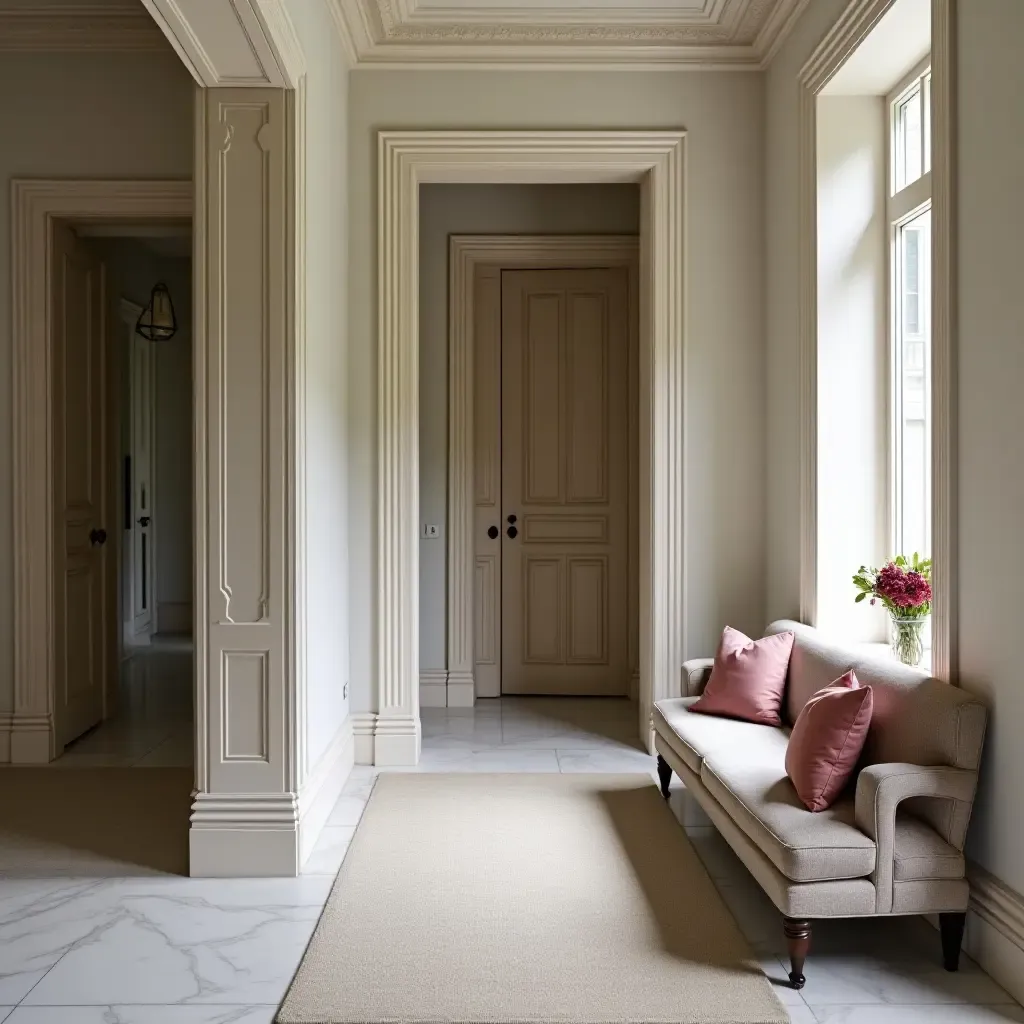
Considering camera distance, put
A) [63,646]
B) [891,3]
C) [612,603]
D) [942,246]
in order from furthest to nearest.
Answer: [612,603], [63,646], [891,3], [942,246]

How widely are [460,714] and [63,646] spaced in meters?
2.07

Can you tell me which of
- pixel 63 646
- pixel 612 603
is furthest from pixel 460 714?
pixel 63 646

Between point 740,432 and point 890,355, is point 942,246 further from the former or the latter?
point 740,432

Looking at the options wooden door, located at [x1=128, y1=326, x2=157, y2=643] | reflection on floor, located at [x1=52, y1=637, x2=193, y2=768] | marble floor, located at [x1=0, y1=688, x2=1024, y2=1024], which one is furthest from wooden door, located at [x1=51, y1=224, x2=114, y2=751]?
wooden door, located at [x1=128, y1=326, x2=157, y2=643]

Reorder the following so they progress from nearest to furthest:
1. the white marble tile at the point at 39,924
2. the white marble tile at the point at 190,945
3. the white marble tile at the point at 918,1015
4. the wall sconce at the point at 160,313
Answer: the white marble tile at the point at 918,1015 → the white marble tile at the point at 190,945 → the white marble tile at the point at 39,924 → the wall sconce at the point at 160,313

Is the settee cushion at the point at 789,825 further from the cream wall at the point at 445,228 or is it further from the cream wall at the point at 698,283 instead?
the cream wall at the point at 445,228

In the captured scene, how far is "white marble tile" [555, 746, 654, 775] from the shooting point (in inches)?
163

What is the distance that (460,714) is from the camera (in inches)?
206

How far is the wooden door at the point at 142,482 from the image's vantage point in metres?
A: 7.39

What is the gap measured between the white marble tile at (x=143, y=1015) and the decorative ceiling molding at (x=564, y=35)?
3606 millimetres

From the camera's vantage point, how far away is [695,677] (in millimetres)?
3768

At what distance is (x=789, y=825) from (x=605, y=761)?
1965 millimetres

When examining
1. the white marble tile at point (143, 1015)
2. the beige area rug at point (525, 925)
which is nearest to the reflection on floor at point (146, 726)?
the beige area rug at point (525, 925)

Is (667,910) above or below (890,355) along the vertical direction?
below
